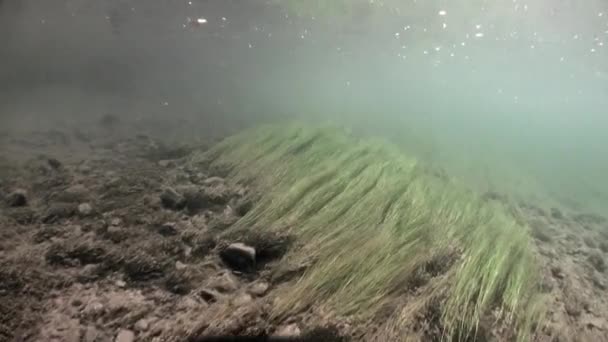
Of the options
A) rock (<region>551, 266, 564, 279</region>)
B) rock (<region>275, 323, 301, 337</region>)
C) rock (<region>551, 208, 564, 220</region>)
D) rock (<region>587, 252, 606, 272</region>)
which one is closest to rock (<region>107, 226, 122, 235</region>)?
rock (<region>275, 323, 301, 337</region>)

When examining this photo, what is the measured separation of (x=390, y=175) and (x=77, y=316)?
4153mm

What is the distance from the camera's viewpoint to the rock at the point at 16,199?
13.3ft

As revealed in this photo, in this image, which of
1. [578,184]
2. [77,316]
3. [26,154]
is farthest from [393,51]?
[77,316]

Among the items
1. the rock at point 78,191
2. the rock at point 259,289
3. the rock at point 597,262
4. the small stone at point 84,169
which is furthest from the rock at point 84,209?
the rock at point 597,262

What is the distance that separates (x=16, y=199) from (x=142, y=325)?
9.81ft

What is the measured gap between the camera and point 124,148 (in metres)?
7.18

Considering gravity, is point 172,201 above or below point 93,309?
above

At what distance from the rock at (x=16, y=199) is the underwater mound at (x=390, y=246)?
2.64 metres

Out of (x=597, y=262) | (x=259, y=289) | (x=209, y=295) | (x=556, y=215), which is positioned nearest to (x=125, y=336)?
(x=209, y=295)

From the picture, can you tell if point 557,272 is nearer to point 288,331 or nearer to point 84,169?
point 288,331

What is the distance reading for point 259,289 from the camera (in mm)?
2889

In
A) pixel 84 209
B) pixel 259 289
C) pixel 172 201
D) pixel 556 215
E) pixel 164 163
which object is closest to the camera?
pixel 259 289

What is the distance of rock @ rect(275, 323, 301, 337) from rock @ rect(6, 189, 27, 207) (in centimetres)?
386

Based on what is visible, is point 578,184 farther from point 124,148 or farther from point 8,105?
point 8,105
